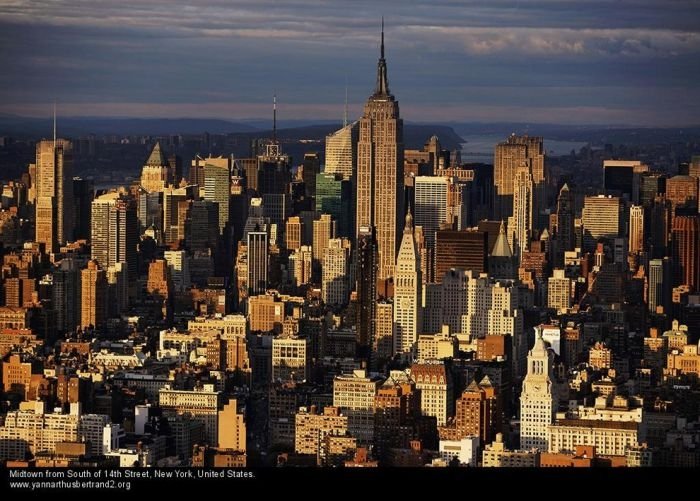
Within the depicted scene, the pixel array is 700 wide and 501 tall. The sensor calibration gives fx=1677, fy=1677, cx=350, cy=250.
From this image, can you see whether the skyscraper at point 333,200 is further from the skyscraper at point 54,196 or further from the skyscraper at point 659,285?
the skyscraper at point 659,285

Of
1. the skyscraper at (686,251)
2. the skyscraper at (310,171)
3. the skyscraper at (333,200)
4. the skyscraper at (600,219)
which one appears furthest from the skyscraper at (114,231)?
the skyscraper at (686,251)

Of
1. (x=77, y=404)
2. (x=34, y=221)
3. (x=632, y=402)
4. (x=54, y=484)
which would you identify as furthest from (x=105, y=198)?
(x=54, y=484)

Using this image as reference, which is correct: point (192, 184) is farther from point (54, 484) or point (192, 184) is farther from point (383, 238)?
point (54, 484)

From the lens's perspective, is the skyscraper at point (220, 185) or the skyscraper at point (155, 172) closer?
the skyscraper at point (155, 172)

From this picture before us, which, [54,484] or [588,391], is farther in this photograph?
[588,391]

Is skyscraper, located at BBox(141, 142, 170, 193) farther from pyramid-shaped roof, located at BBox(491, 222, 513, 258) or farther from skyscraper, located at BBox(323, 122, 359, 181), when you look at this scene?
pyramid-shaped roof, located at BBox(491, 222, 513, 258)
